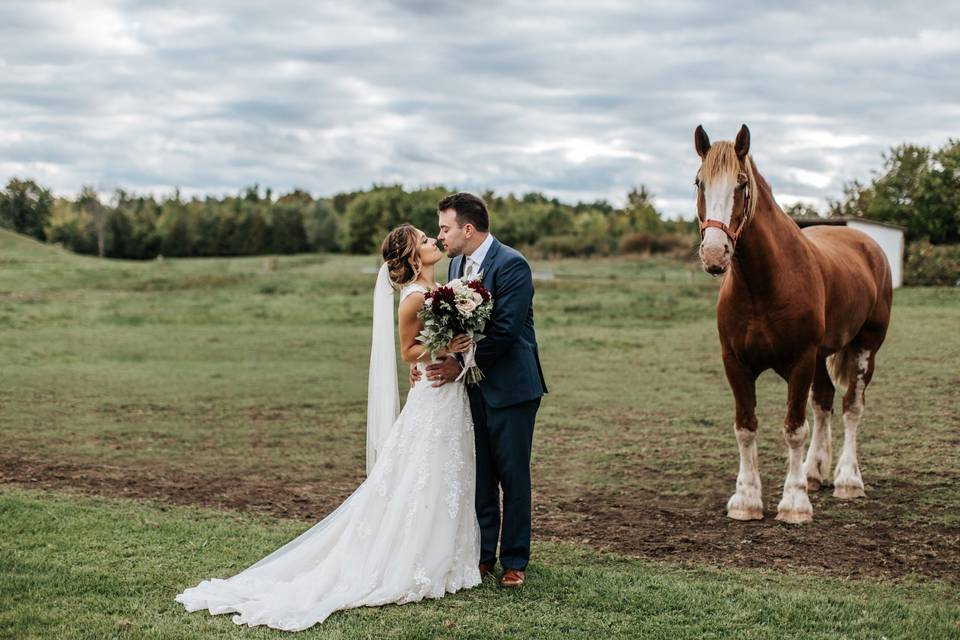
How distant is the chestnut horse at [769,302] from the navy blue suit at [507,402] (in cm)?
146

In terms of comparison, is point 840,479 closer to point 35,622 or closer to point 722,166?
point 722,166

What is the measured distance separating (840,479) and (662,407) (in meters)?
5.03

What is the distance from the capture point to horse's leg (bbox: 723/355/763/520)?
24.7 ft

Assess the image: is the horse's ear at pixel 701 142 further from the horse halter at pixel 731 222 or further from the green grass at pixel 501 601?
the green grass at pixel 501 601

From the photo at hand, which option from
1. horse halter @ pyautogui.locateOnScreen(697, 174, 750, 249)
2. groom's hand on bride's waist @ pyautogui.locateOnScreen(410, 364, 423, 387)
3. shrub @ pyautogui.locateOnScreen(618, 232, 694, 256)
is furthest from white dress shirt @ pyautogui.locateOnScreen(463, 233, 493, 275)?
shrub @ pyautogui.locateOnScreen(618, 232, 694, 256)

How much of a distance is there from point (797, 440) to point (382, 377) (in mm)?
3766

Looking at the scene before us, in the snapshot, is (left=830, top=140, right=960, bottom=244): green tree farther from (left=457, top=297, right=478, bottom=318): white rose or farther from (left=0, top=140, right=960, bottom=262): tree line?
(left=457, top=297, right=478, bottom=318): white rose

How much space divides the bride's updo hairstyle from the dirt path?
2.70 m

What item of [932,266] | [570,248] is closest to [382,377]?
[932,266]

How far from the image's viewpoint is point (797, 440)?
7566 millimetres

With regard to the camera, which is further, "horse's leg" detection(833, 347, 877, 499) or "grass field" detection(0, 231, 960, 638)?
"horse's leg" detection(833, 347, 877, 499)

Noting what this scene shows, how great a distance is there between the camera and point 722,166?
6430 millimetres

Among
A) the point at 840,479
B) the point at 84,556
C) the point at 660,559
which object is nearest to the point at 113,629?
the point at 84,556

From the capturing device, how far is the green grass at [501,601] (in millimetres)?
4887
